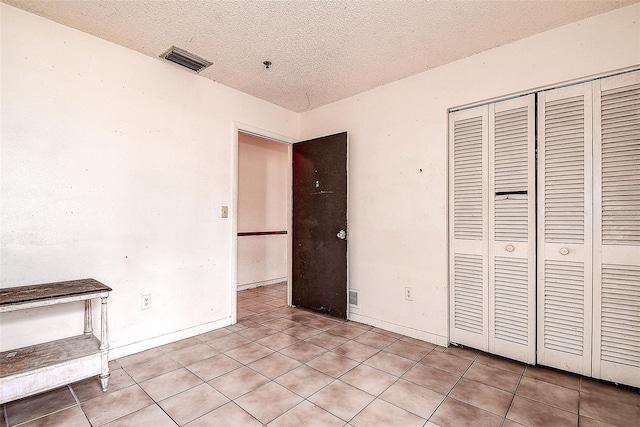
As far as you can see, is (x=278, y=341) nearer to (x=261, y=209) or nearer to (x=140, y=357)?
(x=140, y=357)

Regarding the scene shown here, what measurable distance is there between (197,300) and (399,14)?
9.88 ft

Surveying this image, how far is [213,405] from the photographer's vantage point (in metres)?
1.92

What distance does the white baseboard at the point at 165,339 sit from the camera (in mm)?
2538

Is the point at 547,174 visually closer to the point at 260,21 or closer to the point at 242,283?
→ the point at 260,21

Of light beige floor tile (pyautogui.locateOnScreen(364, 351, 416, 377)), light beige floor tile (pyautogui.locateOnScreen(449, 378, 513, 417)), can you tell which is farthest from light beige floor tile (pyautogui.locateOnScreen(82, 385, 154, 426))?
light beige floor tile (pyautogui.locateOnScreen(449, 378, 513, 417))

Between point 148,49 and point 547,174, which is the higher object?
point 148,49

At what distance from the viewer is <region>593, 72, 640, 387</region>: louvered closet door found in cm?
209

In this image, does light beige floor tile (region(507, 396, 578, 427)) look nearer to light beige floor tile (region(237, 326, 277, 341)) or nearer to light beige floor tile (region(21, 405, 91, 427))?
light beige floor tile (region(237, 326, 277, 341))

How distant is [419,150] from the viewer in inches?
119

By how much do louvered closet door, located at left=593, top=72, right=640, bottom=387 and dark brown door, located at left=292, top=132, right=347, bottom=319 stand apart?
213 cm

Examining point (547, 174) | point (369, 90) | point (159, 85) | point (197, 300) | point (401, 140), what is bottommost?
point (197, 300)

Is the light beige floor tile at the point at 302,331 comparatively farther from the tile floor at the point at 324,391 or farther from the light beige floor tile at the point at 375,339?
the light beige floor tile at the point at 375,339

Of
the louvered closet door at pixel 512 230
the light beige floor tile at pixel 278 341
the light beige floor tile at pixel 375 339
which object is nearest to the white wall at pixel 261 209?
the light beige floor tile at pixel 278 341

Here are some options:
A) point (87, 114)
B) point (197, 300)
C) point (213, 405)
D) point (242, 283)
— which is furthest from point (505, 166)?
point (242, 283)
